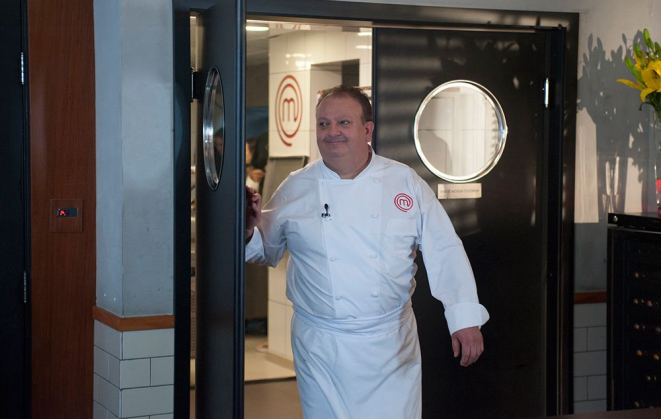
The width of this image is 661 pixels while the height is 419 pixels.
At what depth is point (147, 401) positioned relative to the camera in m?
3.48

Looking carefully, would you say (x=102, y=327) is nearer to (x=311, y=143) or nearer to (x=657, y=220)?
(x=657, y=220)

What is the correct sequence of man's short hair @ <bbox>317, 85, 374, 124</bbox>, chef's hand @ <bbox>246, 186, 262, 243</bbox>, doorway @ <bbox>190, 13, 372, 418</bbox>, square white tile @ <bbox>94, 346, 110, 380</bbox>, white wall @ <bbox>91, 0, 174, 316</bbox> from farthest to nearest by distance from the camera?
doorway @ <bbox>190, 13, 372, 418</bbox>, square white tile @ <bbox>94, 346, 110, 380</bbox>, white wall @ <bbox>91, 0, 174, 316</bbox>, man's short hair @ <bbox>317, 85, 374, 124</bbox>, chef's hand @ <bbox>246, 186, 262, 243</bbox>

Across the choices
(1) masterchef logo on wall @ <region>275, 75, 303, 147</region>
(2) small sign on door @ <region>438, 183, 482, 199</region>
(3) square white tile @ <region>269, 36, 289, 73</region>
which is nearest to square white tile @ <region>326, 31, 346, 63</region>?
(1) masterchef logo on wall @ <region>275, 75, 303, 147</region>

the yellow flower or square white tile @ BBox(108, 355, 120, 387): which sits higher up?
the yellow flower

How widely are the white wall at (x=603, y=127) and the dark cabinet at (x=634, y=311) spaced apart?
26 cm

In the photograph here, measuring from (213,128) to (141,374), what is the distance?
122cm

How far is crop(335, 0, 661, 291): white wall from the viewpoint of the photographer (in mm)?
4129

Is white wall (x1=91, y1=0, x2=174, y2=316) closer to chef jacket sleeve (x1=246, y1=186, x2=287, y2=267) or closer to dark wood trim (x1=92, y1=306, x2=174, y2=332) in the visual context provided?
dark wood trim (x1=92, y1=306, x2=174, y2=332)

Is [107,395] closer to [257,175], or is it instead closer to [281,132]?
[281,132]

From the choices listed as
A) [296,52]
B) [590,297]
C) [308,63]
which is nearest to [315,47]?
[308,63]

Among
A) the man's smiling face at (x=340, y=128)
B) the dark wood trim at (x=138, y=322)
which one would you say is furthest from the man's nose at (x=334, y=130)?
the dark wood trim at (x=138, y=322)

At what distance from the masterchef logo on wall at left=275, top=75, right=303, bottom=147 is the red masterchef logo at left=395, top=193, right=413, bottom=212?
12.8 feet

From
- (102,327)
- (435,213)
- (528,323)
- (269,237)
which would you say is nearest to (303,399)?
(269,237)

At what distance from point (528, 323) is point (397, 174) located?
1.48 m
